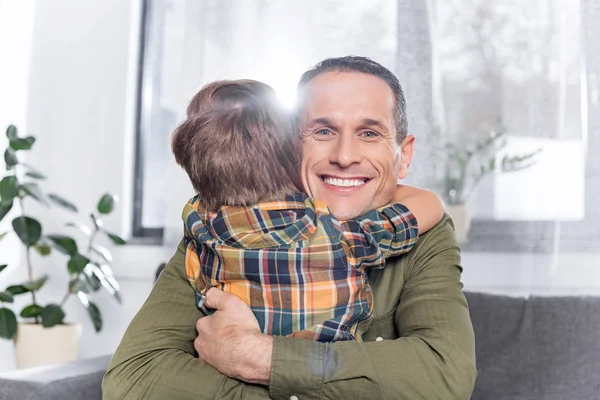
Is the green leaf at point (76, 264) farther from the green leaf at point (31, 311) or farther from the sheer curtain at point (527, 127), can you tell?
the sheer curtain at point (527, 127)

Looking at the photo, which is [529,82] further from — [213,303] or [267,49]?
[213,303]

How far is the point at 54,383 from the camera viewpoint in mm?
1562

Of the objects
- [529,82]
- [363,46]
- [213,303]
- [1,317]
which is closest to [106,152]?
[1,317]

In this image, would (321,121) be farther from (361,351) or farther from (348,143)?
(361,351)

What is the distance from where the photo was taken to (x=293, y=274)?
1.17 meters

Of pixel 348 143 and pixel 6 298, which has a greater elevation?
pixel 348 143

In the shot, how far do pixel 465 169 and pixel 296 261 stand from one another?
1556 millimetres

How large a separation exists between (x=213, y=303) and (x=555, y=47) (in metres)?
1.74

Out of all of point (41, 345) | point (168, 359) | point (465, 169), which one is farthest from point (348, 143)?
point (41, 345)

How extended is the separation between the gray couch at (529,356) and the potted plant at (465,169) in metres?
0.81

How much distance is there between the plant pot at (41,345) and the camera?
2.76 metres

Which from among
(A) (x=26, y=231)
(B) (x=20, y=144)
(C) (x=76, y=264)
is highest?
(B) (x=20, y=144)

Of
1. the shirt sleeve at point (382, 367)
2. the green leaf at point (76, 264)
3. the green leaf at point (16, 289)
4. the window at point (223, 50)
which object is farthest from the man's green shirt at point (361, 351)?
the green leaf at point (16, 289)

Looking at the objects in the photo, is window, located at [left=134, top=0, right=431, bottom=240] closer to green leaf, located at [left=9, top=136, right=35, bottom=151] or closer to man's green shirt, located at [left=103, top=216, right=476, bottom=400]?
green leaf, located at [left=9, top=136, right=35, bottom=151]
